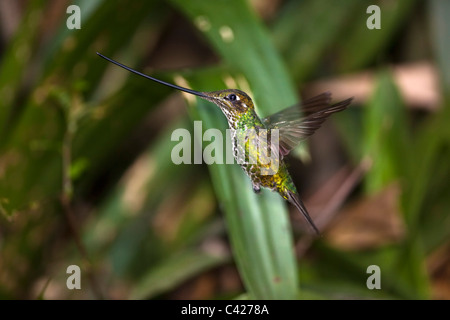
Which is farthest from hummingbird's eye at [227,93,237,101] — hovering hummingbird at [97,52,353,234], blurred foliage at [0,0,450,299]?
blurred foliage at [0,0,450,299]

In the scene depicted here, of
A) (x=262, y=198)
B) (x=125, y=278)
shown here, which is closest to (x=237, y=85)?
(x=262, y=198)

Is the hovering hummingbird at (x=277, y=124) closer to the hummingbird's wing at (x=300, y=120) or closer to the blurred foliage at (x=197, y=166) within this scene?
the hummingbird's wing at (x=300, y=120)

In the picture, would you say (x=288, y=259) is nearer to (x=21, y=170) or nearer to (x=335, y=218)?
(x=21, y=170)

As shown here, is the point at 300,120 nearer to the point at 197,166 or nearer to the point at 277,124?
the point at 277,124

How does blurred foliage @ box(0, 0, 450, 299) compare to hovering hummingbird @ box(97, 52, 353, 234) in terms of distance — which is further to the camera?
blurred foliage @ box(0, 0, 450, 299)

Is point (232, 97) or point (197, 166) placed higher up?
point (197, 166)

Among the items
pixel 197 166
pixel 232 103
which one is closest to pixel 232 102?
pixel 232 103

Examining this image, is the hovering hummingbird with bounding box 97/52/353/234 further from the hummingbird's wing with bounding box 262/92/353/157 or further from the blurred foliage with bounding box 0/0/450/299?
the blurred foliage with bounding box 0/0/450/299
